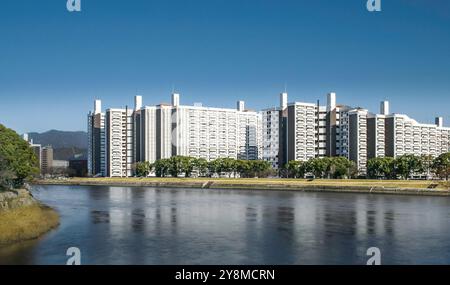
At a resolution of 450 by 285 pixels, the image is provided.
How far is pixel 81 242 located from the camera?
31.5m

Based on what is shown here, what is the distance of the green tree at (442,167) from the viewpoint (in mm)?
90762

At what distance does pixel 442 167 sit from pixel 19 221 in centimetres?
7984

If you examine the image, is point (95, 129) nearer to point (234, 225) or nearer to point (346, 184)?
point (346, 184)

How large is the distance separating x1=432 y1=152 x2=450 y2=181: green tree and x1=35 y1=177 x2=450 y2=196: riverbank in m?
5.50

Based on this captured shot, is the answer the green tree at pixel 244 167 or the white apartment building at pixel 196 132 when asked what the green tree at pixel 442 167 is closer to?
the green tree at pixel 244 167

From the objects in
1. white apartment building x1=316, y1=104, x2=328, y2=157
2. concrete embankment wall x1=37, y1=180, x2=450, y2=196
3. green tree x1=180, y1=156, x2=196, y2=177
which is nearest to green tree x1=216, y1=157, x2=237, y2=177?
green tree x1=180, y1=156, x2=196, y2=177

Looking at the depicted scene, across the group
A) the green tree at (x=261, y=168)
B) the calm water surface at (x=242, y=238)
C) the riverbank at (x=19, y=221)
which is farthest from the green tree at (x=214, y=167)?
the riverbank at (x=19, y=221)

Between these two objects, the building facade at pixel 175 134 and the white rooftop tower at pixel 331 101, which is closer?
the white rooftop tower at pixel 331 101

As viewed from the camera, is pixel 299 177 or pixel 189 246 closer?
pixel 189 246

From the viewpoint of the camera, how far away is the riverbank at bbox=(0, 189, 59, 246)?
1205 inches

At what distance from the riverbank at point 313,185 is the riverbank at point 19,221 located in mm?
28748
